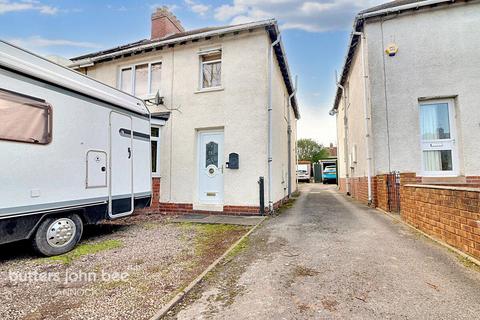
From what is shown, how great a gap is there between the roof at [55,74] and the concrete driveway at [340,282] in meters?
3.97

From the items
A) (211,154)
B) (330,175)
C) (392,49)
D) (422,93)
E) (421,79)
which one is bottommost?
(330,175)

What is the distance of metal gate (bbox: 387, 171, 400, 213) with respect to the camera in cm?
746

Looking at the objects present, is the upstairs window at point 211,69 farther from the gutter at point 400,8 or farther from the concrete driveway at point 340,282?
the concrete driveway at point 340,282

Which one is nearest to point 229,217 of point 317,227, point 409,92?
point 317,227

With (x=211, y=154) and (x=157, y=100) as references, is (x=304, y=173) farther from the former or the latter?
(x=157, y=100)

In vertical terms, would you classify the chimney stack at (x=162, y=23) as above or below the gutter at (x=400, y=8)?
above

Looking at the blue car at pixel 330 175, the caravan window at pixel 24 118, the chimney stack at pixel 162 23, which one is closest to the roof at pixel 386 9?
the chimney stack at pixel 162 23

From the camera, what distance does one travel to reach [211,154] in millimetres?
8211

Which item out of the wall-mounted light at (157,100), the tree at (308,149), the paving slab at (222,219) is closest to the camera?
the paving slab at (222,219)

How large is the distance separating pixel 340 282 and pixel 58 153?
4582 mm

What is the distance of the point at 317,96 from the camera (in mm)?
20188

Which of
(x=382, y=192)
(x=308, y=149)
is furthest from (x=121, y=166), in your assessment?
(x=308, y=149)

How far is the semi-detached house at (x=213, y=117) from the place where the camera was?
25.1 ft

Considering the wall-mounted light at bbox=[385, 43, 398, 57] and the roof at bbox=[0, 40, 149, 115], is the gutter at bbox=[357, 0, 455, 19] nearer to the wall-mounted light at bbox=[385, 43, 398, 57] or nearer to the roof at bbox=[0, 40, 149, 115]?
the wall-mounted light at bbox=[385, 43, 398, 57]
